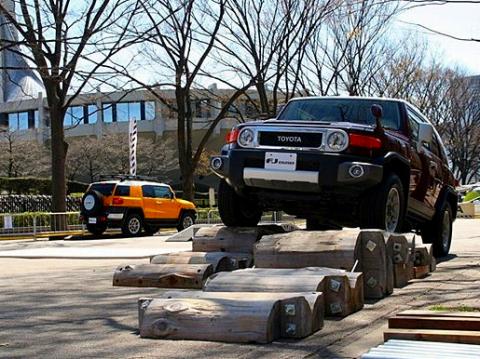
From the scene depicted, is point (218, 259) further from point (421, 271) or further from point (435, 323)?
point (435, 323)

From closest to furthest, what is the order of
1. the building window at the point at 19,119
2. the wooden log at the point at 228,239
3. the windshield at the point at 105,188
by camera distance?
the wooden log at the point at 228,239, the windshield at the point at 105,188, the building window at the point at 19,119

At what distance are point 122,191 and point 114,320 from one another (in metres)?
18.3

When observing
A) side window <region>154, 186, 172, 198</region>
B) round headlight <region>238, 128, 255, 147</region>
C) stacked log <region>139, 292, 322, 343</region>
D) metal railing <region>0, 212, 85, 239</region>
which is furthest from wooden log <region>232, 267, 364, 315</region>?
metal railing <region>0, 212, 85, 239</region>

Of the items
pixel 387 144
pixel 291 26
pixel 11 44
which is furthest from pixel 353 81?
pixel 387 144

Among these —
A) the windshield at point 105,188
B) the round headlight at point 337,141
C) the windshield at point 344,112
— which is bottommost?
the windshield at point 105,188

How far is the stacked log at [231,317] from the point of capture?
518cm

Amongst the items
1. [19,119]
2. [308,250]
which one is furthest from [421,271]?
[19,119]

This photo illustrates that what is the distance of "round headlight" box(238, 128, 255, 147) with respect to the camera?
823cm

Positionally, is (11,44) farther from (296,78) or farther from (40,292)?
(296,78)

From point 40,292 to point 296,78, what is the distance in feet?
87.2

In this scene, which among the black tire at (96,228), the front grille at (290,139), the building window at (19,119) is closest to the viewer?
the front grille at (290,139)

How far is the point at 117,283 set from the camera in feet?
27.3

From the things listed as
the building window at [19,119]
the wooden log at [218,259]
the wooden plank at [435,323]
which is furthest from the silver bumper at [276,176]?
the building window at [19,119]

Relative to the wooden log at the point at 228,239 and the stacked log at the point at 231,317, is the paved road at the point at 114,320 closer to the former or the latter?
the stacked log at the point at 231,317
